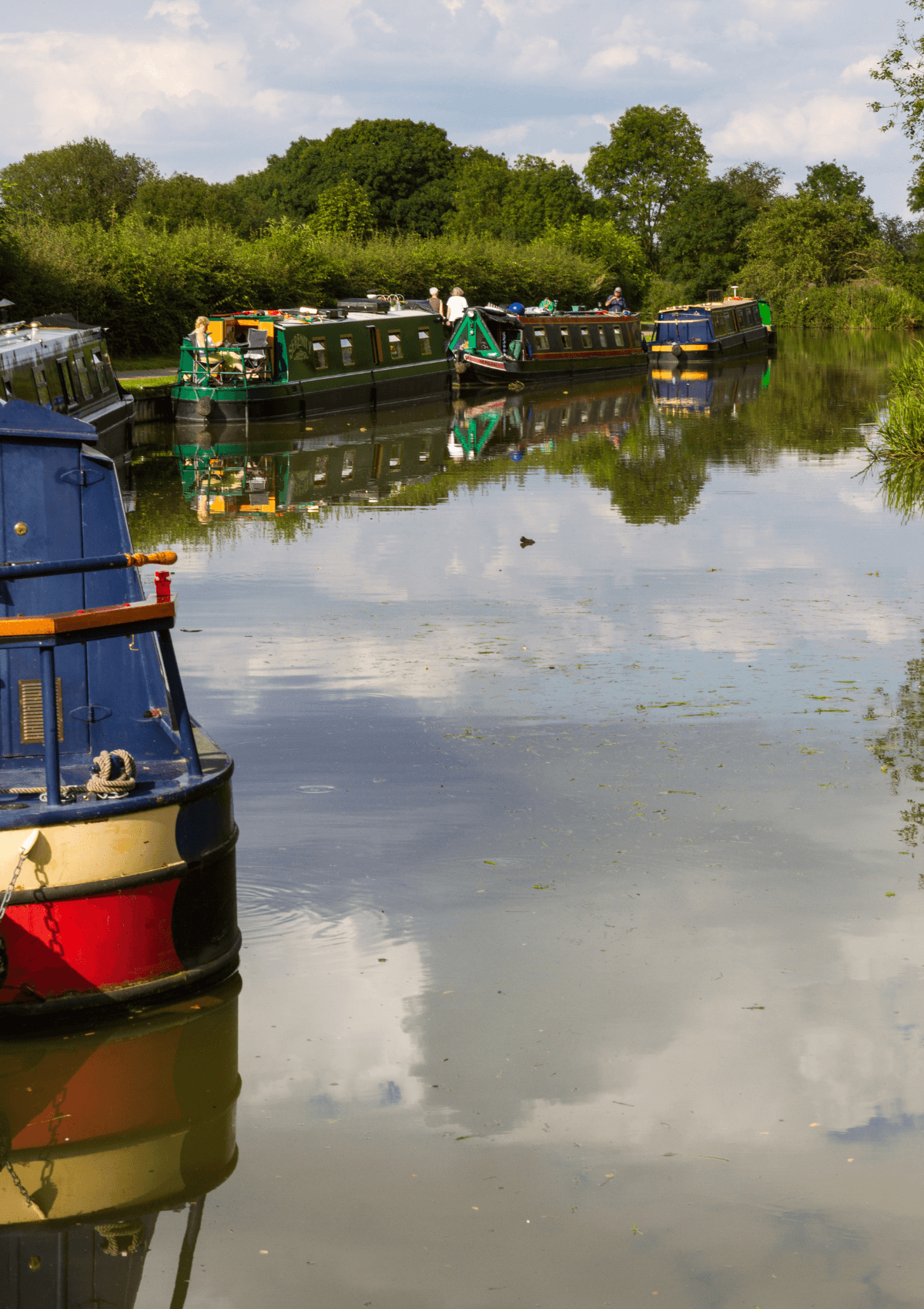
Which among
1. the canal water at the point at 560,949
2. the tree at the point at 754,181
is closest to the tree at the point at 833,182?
the tree at the point at 754,181

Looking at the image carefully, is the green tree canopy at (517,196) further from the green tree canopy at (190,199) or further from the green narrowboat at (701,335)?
the green narrowboat at (701,335)

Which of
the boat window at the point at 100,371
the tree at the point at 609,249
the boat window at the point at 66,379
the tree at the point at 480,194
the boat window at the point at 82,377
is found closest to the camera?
the boat window at the point at 66,379

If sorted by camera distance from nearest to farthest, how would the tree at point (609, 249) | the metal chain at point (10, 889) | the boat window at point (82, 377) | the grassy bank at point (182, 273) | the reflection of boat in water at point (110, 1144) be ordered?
the reflection of boat in water at point (110, 1144), the metal chain at point (10, 889), the boat window at point (82, 377), the grassy bank at point (182, 273), the tree at point (609, 249)

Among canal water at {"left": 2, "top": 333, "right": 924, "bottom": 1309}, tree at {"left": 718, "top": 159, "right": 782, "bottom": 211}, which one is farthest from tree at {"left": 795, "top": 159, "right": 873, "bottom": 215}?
canal water at {"left": 2, "top": 333, "right": 924, "bottom": 1309}

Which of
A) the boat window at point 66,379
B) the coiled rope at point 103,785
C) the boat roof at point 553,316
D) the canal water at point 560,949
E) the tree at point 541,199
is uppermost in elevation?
the tree at point 541,199

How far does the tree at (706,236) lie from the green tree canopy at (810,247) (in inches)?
233

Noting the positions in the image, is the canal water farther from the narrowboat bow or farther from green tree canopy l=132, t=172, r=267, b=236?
green tree canopy l=132, t=172, r=267, b=236

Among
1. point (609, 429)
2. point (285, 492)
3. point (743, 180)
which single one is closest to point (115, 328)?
point (609, 429)

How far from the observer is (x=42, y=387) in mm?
18359

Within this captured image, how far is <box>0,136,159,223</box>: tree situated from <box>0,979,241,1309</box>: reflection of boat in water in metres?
81.0

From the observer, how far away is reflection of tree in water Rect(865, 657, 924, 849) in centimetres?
686

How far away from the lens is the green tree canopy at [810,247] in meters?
72.4

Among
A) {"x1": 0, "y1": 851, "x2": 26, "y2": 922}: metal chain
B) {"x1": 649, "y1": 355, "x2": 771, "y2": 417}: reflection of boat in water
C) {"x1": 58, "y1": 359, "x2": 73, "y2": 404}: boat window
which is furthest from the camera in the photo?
{"x1": 649, "y1": 355, "x2": 771, "y2": 417}: reflection of boat in water

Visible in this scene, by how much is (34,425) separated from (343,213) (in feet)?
150
